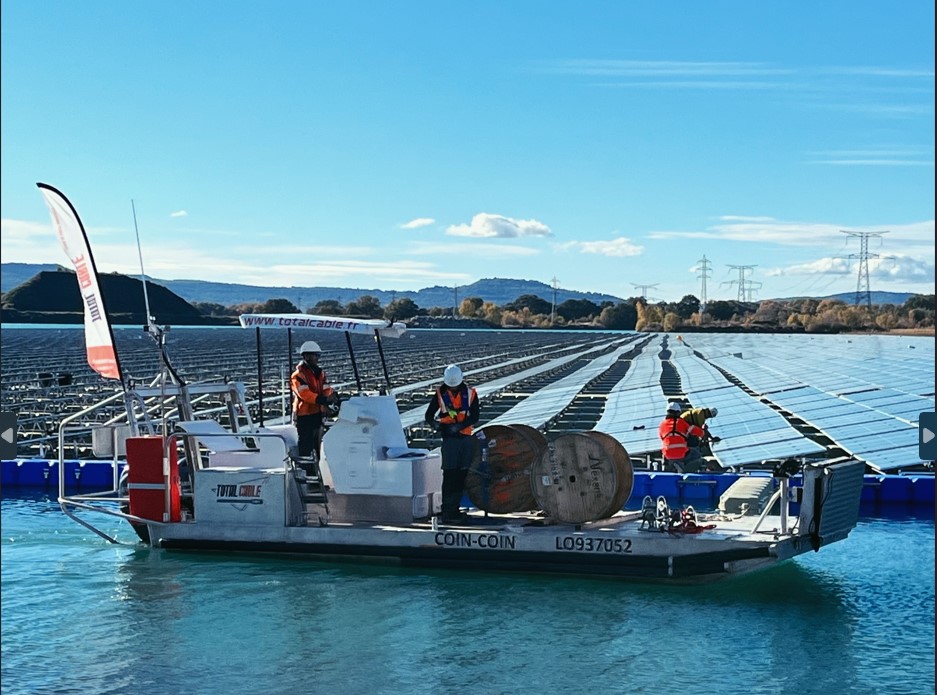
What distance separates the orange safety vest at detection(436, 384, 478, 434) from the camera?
14734 mm

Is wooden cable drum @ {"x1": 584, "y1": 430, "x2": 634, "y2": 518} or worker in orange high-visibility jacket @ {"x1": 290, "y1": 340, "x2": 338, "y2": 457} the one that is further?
worker in orange high-visibility jacket @ {"x1": 290, "y1": 340, "x2": 338, "y2": 457}

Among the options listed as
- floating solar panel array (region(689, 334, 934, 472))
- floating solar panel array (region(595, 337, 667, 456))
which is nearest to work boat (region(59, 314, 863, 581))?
floating solar panel array (region(595, 337, 667, 456))

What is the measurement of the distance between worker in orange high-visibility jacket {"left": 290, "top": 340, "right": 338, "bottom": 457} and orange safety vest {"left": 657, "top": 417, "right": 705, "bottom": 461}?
5.74 metres

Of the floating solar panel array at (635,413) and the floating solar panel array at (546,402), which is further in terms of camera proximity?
the floating solar panel array at (546,402)

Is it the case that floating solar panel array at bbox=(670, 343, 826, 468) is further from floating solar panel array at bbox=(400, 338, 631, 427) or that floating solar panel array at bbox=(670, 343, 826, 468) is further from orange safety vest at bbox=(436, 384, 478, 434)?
orange safety vest at bbox=(436, 384, 478, 434)

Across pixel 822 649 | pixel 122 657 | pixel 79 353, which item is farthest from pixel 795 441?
pixel 79 353

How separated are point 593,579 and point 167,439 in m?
5.66

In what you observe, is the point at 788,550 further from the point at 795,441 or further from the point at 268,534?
the point at 795,441

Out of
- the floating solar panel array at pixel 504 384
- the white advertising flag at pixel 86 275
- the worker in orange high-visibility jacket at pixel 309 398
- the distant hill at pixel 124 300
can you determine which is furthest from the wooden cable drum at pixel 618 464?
the distant hill at pixel 124 300

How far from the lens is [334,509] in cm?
1549

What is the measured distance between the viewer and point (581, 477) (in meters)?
14.4

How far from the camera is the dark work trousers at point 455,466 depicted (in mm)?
14844

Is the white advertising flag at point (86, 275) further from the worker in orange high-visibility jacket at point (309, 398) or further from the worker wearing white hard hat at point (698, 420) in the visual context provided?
the worker wearing white hard hat at point (698, 420)

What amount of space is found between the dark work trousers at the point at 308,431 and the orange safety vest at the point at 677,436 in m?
5.76
